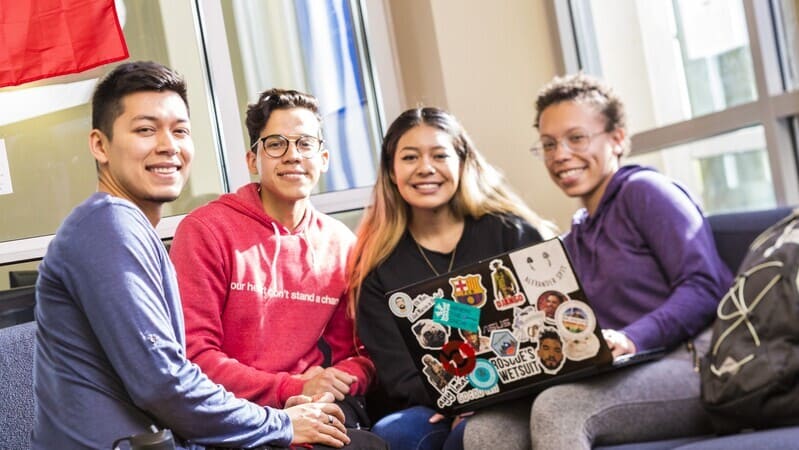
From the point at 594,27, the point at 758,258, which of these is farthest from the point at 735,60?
the point at 758,258

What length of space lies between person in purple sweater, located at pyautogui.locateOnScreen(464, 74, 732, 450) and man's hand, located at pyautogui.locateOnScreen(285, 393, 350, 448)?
0.95ft

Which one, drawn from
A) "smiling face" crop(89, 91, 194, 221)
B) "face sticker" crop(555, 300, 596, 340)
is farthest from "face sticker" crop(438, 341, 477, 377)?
"smiling face" crop(89, 91, 194, 221)

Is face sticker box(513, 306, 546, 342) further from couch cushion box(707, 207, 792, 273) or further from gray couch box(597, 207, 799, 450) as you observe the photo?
couch cushion box(707, 207, 792, 273)

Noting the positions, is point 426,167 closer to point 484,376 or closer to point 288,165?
point 288,165

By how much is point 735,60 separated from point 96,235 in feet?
6.46

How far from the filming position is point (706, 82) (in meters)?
2.89

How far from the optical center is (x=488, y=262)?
199 cm

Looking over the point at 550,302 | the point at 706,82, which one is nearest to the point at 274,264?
the point at 550,302

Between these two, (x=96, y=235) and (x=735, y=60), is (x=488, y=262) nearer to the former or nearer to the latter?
(x=96, y=235)

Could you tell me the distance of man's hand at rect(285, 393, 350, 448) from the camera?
1.92 metres

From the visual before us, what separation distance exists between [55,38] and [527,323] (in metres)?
1.91

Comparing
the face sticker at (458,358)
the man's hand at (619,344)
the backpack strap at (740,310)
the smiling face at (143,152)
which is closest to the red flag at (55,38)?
the smiling face at (143,152)

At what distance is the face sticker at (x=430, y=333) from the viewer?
206cm

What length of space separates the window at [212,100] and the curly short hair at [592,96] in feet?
3.57
